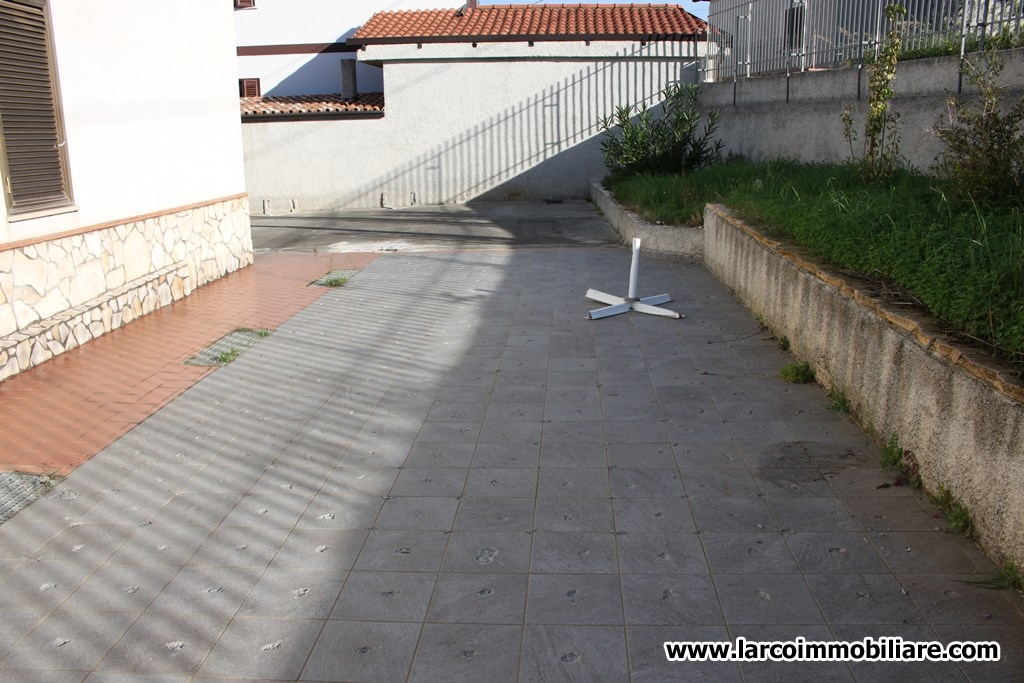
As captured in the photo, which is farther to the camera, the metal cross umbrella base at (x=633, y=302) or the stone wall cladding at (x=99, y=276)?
the metal cross umbrella base at (x=633, y=302)

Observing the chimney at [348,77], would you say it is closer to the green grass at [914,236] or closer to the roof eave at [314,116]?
the roof eave at [314,116]

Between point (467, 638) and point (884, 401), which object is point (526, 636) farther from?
point (884, 401)

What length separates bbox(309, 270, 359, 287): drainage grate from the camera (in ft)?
36.0

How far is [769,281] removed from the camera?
7949mm

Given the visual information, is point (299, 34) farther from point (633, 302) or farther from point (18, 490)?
point (18, 490)

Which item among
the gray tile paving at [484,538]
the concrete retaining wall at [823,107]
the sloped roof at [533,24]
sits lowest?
the gray tile paving at [484,538]

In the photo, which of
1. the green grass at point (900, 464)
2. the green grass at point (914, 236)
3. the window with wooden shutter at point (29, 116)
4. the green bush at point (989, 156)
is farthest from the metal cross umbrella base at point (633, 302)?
the window with wooden shutter at point (29, 116)

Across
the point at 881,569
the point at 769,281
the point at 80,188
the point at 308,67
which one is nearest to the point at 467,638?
the point at 881,569

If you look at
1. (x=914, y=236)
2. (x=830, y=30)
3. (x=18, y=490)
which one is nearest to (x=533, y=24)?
(x=830, y=30)

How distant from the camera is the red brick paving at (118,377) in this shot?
5.55m

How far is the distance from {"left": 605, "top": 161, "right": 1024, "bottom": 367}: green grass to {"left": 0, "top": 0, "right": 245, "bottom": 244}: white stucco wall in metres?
6.56

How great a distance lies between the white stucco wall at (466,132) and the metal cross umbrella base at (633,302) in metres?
12.6

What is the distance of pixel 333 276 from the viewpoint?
37.2ft

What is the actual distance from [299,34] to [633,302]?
20537mm
